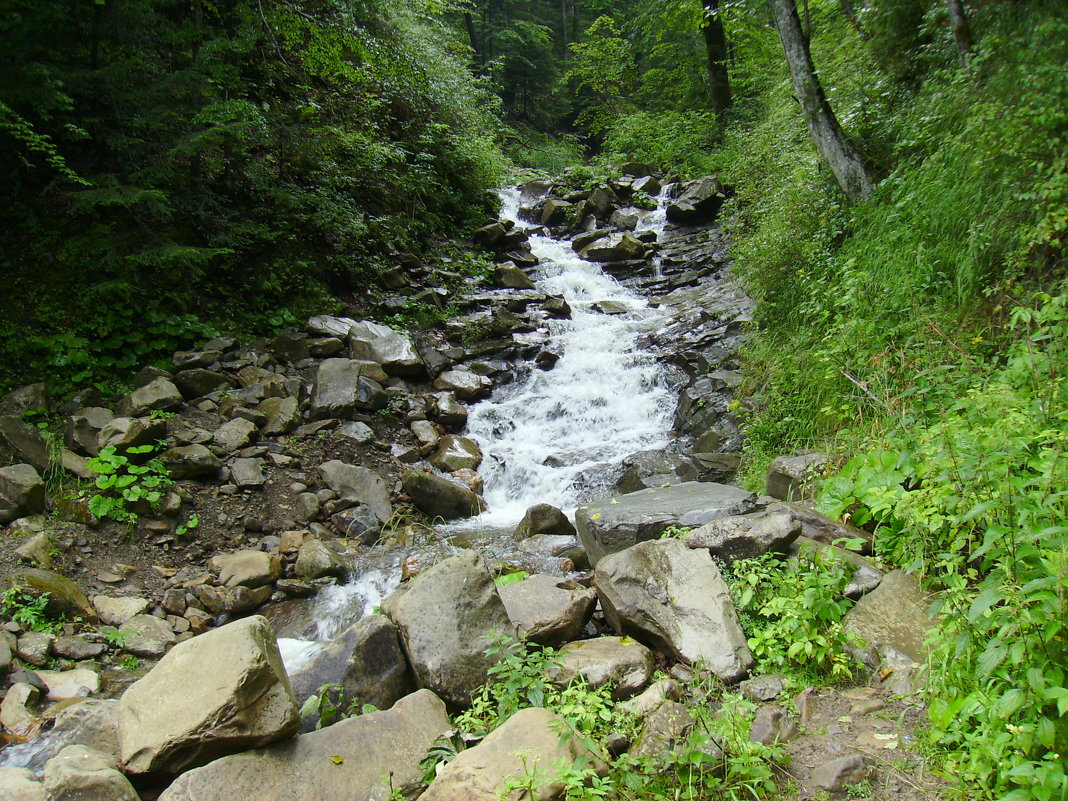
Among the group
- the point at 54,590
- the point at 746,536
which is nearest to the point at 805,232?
the point at 746,536

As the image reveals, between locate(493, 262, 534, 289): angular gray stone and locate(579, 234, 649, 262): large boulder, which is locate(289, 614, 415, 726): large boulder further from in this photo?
locate(579, 234, 649, 262): large boulder

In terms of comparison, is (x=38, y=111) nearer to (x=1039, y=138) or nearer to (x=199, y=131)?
(x=199, y=131)

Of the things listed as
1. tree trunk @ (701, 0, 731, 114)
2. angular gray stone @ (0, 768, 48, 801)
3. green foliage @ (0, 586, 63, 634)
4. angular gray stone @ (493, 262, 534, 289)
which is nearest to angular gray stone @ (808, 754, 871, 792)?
angular gray stone @ (0, 768, 48, 801)

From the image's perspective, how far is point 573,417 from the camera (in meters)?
9.30

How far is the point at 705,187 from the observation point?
50.9 ft

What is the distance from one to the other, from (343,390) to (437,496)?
2.13m

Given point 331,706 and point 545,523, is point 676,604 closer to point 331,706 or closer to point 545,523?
point 331,706

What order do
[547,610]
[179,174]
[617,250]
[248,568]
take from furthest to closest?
[617,250] → [179,174] → [248,568] → [547,610]

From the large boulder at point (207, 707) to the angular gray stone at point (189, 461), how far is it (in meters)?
3.55

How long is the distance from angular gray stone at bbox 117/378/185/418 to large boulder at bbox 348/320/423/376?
2.70 m

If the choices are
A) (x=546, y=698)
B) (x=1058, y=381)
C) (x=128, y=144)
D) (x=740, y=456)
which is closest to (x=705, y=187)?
(x=740, y=456)

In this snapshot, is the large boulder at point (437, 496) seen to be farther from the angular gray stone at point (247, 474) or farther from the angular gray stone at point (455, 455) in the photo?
the angular gray stone at point (247, 474)

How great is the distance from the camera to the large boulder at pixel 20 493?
5180mm

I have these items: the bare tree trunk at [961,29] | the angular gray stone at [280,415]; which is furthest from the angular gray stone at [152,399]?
the bare tree trunk at [961,29]
